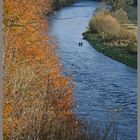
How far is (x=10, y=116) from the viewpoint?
3061 mm

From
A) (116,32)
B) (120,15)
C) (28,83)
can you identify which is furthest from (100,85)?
(120,15)

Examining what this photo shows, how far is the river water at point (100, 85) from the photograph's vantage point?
7.18 m

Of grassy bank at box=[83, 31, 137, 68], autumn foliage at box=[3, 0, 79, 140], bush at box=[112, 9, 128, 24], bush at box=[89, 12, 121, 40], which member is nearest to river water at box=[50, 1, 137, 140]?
grassy bank at box=[83, 31, 137, 68]

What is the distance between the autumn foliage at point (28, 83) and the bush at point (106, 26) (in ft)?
24.2

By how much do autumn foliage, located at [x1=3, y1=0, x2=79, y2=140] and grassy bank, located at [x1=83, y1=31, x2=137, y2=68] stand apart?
430 centimetres

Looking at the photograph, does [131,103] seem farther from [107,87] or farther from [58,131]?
[58,131]

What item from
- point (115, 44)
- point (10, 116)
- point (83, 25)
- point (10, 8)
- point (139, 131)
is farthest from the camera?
point (83, 25)

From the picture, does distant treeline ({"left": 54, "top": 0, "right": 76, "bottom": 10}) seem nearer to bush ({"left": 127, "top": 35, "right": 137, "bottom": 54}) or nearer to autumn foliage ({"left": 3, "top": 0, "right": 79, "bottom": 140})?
bush ({"left": 127, "top": 35, "right": 137, "bottom": 54})

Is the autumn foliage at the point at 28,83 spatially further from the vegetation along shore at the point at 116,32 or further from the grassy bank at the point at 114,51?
the vegetation along shore at the point at 116,32

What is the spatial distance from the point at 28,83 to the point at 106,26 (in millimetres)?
15243

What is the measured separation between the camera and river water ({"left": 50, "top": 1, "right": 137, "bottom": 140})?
283 inches

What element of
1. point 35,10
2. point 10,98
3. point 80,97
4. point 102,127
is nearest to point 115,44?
point 80,97

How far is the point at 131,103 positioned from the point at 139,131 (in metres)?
7.10

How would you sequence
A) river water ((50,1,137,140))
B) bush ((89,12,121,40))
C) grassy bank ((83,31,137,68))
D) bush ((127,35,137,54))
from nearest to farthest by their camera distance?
river water ((50,1,137,140)), grassy bank ((83,31,137,68)), bush ((127,35,137,54)), bush ((89,12,121,40))
